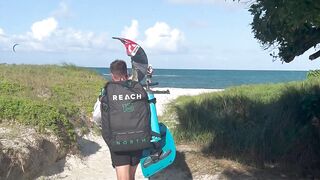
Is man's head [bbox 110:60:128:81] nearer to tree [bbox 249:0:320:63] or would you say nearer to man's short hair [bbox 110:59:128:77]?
man's short hair [bbox 110:59:128:77]

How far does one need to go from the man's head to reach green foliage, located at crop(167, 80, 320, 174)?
12.6ft

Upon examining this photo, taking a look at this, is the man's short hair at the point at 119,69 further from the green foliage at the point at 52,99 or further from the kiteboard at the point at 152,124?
the green foliage at the point at 52,99

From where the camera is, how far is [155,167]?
6.13 metres

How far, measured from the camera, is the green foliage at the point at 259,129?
8.72 meters

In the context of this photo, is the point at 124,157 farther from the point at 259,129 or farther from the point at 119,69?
the point at 259,129

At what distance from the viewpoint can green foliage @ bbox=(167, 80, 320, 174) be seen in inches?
343

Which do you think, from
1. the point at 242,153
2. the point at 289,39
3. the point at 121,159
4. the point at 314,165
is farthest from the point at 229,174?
the point at 121,159

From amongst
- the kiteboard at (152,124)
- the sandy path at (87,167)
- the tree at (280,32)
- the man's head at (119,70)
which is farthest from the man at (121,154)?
the sandy path at (87,167)

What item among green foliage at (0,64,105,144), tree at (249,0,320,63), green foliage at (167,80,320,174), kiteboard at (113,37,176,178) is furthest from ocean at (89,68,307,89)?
kiteboard at (113,37,176,178)

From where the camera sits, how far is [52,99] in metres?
11.8

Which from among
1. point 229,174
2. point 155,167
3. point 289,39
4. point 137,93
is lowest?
point 229,174

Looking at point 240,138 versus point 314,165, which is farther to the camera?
point 240,138

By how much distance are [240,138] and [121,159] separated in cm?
406

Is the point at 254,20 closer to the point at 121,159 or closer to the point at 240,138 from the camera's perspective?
the point at 240,138
